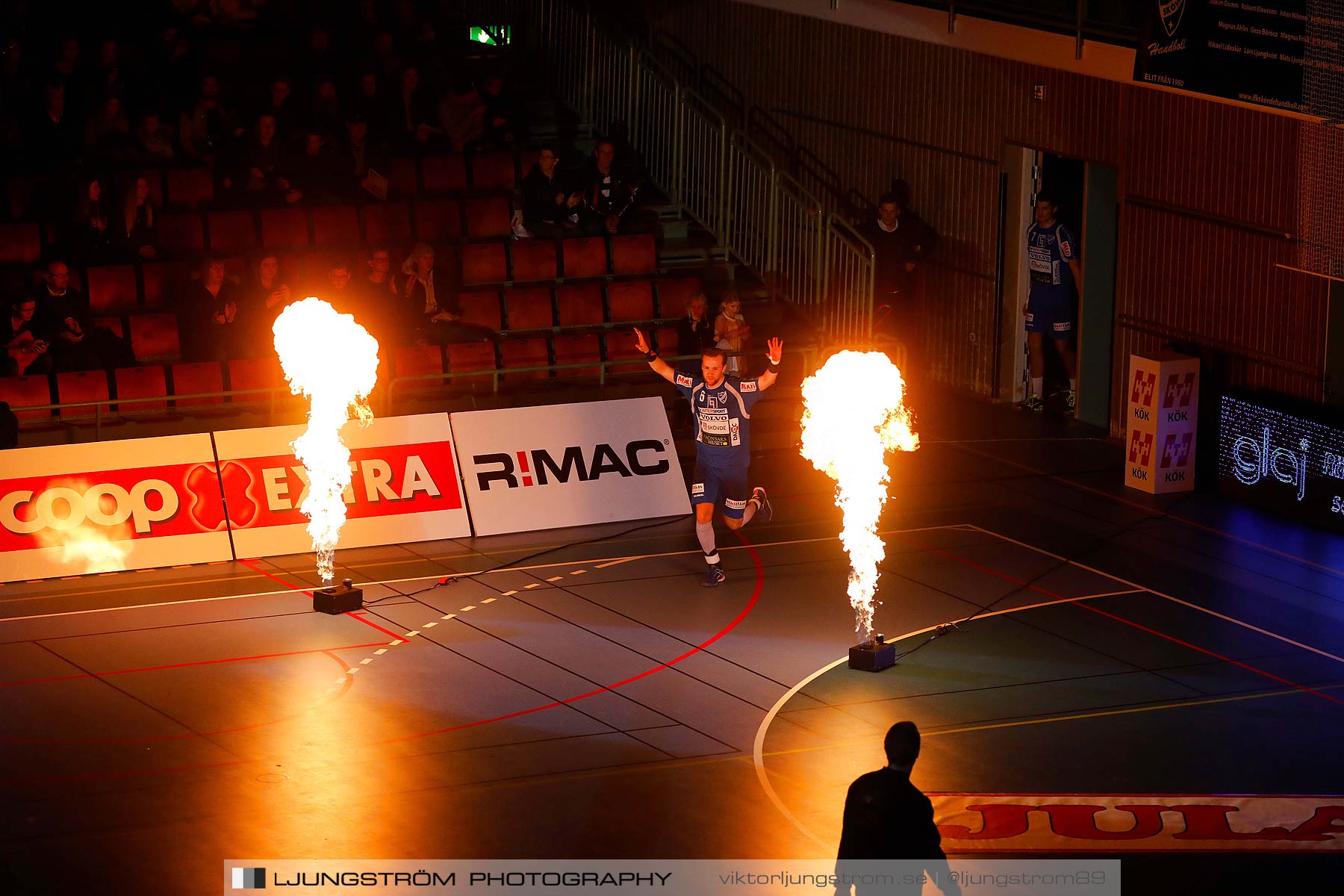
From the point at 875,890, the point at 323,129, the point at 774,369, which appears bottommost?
the point at 875,890

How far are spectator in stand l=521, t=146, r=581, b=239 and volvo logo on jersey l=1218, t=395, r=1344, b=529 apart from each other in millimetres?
8069

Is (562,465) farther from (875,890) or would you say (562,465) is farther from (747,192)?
(875,890)

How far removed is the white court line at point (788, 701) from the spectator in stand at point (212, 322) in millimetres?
7856

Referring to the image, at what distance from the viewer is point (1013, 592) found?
49.1 feet

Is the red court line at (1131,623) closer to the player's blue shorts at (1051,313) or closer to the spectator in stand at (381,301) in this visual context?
the player's blue shorts at (1051,313)

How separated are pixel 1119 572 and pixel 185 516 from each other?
852 centimetres

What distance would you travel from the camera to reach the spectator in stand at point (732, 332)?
18328mm

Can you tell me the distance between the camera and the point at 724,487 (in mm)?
15484

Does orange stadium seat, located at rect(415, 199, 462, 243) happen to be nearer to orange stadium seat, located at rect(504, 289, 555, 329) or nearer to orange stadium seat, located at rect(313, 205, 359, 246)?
orange stadium seat, located at rect(313, 205, 359, 246)

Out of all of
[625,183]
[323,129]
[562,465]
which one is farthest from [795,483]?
[323,129]

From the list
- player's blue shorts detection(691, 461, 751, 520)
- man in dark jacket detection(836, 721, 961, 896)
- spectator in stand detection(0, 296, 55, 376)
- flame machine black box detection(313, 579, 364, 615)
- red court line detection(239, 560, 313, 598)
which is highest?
spectator in stand detection(0, 296, 55, 376)

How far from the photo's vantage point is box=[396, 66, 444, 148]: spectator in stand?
21.6 m

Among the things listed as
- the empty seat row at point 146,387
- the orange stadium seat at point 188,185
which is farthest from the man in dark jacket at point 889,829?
the orange stadium seat at point 188,185

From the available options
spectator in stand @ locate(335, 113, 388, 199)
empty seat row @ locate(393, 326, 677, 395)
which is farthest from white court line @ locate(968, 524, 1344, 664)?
spectator in stand @ locate(335, 113, 388, 199)
